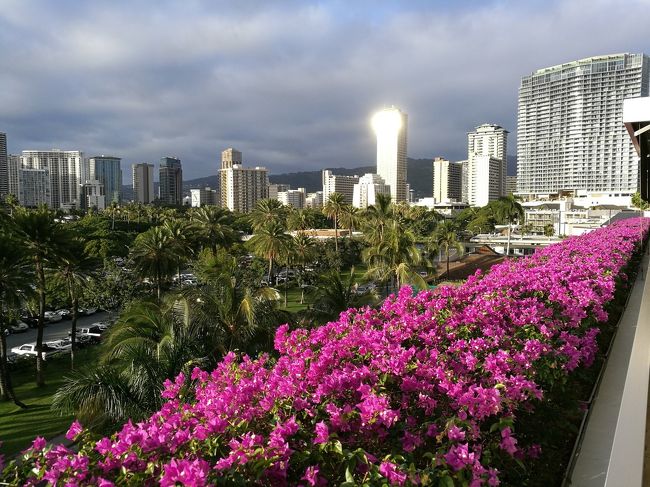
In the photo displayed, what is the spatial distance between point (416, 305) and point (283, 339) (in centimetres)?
146

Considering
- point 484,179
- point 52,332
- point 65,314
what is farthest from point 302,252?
point 484,179

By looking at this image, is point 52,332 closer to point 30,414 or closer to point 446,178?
→ point 30,414

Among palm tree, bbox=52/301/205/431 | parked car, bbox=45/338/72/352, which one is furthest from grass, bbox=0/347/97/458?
palm tree, bbox=52/301/205/431

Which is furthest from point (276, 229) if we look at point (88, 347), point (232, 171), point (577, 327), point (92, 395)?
point (232, 171)

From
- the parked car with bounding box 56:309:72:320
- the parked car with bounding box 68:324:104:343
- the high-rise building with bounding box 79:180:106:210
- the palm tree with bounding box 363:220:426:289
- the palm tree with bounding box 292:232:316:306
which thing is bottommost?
the parked car with bounding box 56:309:72:320

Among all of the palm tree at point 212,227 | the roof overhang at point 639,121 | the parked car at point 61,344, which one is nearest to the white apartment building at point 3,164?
the palm tree at point 212,227

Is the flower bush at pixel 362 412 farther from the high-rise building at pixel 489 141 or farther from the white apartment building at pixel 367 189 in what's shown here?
the high-rise building at pixel 489 141

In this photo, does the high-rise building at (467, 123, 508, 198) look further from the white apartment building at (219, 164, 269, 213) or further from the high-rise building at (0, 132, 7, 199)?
the high-rise building at (0, 132, 7, 199)

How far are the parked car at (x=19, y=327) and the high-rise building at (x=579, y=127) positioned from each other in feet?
345

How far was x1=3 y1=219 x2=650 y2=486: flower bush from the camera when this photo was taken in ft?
6.23

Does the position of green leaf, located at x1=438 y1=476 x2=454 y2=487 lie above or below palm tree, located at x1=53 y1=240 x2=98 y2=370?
above

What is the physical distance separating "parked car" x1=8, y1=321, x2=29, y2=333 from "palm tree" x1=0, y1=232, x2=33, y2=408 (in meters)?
11.7

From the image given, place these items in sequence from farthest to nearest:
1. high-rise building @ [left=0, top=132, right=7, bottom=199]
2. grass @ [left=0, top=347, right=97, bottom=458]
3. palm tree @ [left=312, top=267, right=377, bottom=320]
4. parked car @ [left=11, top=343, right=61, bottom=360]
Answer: high-rise building @ [left=0, top=132, right=7, bottom=199]
parked car @ [left=11, top=343, right=61, bottom=360]
grass @ [left=0, top=347, right=97, bottom=458]
palm tree @ [left=312, top=267, right=377, bottom=320]

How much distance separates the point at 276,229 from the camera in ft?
104
